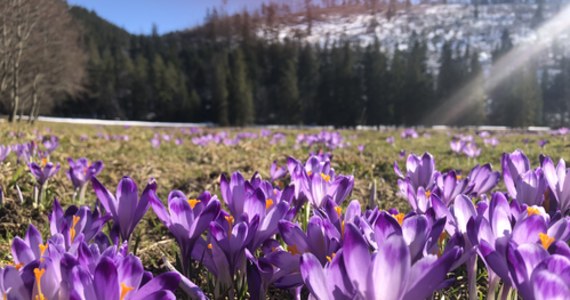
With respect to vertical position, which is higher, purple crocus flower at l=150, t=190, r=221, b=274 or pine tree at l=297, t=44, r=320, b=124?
pine tree at l=297, t=44, r=320, b=124

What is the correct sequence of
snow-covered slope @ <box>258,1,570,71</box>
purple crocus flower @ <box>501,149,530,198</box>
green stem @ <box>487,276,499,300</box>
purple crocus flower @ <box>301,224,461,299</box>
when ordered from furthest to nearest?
snow-covered slope @ <box>258,1,570,71</box>
purple crocus flower @ <box>501,149,530,198</box>
green stem @ <box>487,276,499,300</box>
purple crocus flower @ <box>301,224,461,299</box>

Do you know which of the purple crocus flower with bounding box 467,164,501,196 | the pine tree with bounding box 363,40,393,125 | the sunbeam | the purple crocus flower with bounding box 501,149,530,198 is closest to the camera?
the purple crocus flower with bounding box 501,149,530,198

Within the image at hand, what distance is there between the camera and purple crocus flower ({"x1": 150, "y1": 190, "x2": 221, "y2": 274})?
1122 millimetres

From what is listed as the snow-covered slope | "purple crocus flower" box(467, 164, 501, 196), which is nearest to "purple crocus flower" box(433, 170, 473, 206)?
"purple crocus flower" box(467, 164, 501, 196)

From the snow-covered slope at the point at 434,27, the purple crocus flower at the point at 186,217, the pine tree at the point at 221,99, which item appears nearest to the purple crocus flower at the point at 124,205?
the purple crocus flower at the point at 186,217

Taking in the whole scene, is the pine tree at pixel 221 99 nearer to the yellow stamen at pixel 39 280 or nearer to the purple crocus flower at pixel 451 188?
the purple crocus flower at pixel 451 188

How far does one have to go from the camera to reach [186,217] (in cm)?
116

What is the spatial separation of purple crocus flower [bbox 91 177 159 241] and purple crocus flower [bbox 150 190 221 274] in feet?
0.50

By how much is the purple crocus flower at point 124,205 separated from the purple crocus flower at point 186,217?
0.15m

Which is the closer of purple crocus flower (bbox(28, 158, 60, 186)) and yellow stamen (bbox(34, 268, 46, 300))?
yellow stamen (bbox(34, 268, 46, 300))

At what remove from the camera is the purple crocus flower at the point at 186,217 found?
3.68 ft

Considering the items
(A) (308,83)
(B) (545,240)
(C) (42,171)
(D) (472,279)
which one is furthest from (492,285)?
(A) (308,83)

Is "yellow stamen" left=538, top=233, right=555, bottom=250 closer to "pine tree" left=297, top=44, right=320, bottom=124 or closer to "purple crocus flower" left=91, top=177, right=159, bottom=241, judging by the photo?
"purple crocus flower" left=91, top=177, right=159, bottom=241

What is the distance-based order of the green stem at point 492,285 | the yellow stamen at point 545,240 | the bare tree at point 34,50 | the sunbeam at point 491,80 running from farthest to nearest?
1. the sunbeam at point 491,80
2. the bare tree at point 34,50
3. the green stem at point 492,285
4. the yellow stamen at point 545,240
